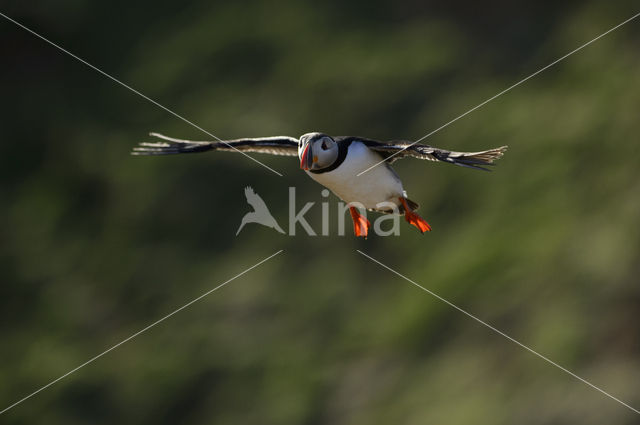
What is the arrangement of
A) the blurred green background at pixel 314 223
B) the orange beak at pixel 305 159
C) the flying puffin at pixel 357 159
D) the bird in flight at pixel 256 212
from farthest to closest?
the bird in flight at pixel 256 212, the blurred green background at pixel 314 223, the flying puffin at pixel 357 159, the orange beak at pixel 305 159

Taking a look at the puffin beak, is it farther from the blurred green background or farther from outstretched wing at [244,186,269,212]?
outstretched wing at [244,186,269,212]

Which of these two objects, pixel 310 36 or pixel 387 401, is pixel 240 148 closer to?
pixel 387 401

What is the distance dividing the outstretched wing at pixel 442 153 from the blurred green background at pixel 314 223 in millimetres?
7743

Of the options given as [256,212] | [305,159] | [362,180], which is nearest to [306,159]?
[305,159]

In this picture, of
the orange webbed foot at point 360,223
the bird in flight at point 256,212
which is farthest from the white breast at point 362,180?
the bird in flight at point 256,212

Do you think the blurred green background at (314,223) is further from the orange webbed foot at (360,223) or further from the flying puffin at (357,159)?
the flying puffin at (357,159)

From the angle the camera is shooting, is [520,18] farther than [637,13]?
Yes

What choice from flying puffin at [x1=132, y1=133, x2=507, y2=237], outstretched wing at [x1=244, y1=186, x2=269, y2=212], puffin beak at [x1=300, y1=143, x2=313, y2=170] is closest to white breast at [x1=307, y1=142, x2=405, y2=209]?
flying puffin at [x1=132, y1=133, x2=507, y2=237]

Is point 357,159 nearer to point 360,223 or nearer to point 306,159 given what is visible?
point 360,223

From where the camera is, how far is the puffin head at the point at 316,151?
4.37 metres

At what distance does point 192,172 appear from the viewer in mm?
19125

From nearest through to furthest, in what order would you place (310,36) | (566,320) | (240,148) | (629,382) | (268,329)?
(240,148) < (629,382) < (566,320) < (268,329) < (310,36)

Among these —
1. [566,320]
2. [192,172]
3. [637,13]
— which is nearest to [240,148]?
[566,320]

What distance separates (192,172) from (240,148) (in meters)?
13.4
